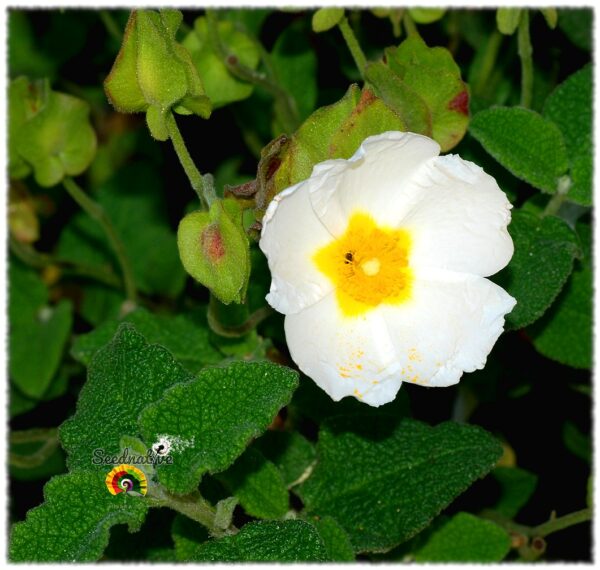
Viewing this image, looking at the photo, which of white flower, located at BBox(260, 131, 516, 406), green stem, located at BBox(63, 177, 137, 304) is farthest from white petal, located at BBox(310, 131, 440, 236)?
green stem, located at BBox(63, 177, 137, 304)

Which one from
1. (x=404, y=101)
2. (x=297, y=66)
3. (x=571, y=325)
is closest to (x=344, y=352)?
(x=404, y=101)

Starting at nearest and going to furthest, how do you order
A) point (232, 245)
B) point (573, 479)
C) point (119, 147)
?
point (232, 245)
point (573, 479)
point (119, 147)

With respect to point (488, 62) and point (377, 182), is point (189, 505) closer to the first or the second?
point (377, 182)

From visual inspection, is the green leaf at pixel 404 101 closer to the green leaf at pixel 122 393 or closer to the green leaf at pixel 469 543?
the green leaf at pixel 122 393

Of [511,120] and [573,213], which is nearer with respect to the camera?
[511,120]

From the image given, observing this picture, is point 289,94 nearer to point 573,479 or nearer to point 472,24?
point 472,24

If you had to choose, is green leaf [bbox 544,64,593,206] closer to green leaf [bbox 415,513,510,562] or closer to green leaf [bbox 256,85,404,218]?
green leaf [bbox 256,85,404,218]

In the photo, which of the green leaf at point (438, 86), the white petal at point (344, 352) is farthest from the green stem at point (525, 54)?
the white petal at point (344, 352)

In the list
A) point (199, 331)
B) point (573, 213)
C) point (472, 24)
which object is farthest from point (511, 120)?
point (199, 331)
